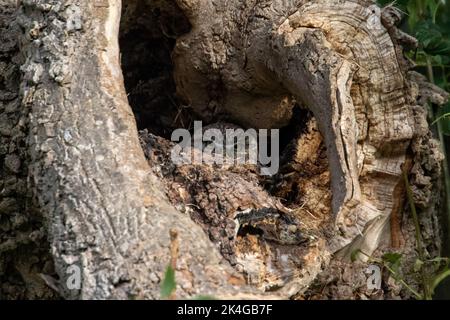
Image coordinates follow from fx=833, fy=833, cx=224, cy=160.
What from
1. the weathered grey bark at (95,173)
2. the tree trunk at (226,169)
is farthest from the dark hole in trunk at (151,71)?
the weathered grey bark at (95,173)

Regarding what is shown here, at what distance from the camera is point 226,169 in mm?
2316

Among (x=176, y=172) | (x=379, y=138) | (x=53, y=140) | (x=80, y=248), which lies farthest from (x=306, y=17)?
(x=80, y=248)

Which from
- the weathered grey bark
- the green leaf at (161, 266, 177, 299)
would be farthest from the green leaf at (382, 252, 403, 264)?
the green leaf at (161, 266, 177, 299)

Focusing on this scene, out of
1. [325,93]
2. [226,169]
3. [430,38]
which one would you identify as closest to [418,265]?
[325,93]

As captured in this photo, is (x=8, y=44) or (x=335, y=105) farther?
(x=8, y=44)

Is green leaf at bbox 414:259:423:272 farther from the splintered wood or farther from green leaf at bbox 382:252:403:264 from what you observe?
the splintered wood

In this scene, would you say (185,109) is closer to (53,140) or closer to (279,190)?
(279,190)

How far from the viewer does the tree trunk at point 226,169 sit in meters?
1.73

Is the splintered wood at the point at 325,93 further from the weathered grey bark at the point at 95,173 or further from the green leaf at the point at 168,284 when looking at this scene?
the green leaf at the point at 168,284

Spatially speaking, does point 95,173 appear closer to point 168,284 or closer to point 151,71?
point 168,284

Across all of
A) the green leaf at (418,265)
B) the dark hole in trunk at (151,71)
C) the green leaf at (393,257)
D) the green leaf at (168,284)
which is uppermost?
the dark hole in trunk at (151,71)

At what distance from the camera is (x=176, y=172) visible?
2.26 m

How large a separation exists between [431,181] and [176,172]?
739 mm
